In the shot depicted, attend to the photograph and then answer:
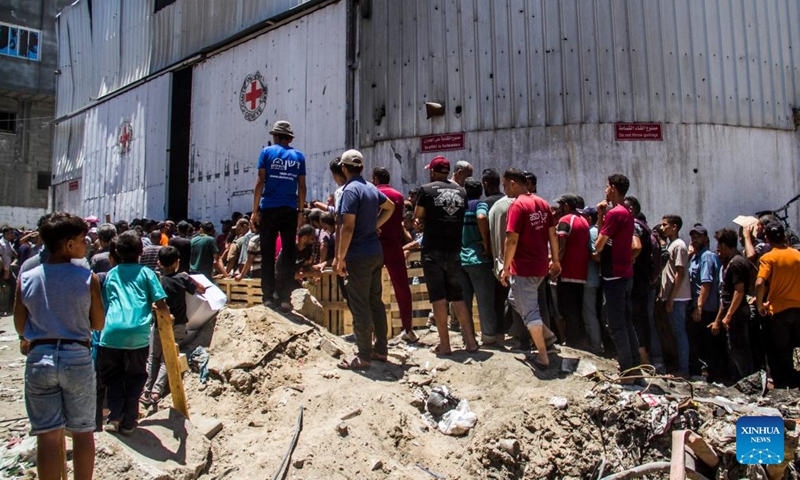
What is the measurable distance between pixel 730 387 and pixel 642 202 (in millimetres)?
4159

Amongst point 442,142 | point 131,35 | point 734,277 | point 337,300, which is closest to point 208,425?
point 337,300

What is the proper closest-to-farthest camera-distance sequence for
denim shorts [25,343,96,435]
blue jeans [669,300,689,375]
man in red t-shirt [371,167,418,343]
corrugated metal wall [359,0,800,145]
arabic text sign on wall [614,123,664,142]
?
denim shorts [25,343,96,435]
man in red t-shirt [371,167,418,343]
blue jeans [669,300,689,375]
arabic text sign on wall [614,123,664,142]
corrugated metal wall [359,0,800,145]

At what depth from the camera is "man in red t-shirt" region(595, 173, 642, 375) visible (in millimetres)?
6059

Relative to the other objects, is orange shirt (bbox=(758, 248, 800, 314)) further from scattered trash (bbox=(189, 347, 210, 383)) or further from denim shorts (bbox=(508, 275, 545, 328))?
scattered trash (bbox=(189, 347, 210, 383))

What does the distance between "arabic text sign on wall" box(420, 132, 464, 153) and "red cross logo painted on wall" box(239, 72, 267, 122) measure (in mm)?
5134

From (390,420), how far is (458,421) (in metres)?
0.63

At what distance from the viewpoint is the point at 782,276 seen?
248 inches

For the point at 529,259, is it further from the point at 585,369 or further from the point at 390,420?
the point at 390,420

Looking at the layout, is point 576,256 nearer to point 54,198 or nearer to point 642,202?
point 642,202

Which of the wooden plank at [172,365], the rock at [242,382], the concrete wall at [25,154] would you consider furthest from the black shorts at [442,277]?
the concrete wall at [25,154]

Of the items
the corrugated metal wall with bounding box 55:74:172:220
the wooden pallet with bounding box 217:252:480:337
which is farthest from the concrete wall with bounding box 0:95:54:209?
the wooden pallet with bounding box 217:252:480:337

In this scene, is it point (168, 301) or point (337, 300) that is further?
point (337, 300)

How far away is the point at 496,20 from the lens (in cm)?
1063

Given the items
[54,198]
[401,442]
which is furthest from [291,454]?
[54,198]
